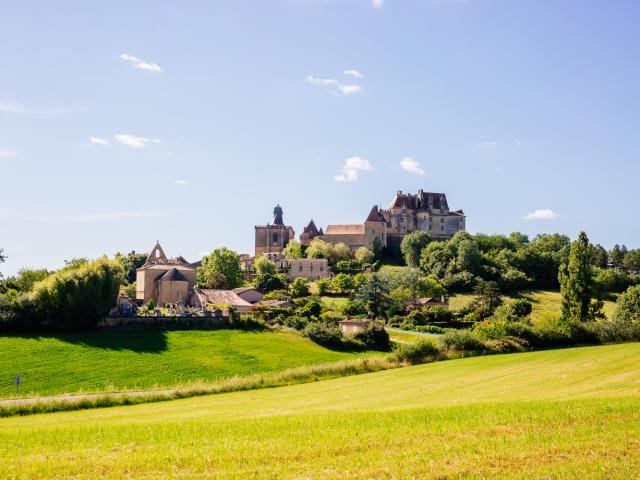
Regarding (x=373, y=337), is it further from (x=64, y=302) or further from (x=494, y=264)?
(x=494, y=264)

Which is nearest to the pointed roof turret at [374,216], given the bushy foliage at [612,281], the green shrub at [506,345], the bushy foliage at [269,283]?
the bushy foliage at [269,283]

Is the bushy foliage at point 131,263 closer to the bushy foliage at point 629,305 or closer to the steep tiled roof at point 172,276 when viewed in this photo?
the steep tiled roof at point 172,276

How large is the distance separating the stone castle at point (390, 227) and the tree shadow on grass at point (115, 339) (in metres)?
70.3

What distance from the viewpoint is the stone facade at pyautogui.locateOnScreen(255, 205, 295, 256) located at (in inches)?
4983

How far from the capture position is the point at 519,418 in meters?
15.5

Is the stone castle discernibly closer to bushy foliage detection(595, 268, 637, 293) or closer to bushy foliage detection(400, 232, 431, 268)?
bushy foliage detection(400, 232, 431, 268)

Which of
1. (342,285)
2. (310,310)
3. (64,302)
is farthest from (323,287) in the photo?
(64,302)

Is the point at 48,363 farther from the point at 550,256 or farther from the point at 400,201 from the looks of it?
the point at 400,201

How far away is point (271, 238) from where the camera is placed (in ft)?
417

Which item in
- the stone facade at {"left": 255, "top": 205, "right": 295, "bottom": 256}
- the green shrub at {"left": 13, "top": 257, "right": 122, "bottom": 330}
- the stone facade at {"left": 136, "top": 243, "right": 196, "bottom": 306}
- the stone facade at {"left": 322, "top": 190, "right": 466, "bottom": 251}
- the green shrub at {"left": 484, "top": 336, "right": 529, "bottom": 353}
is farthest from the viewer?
the stone facade at {"left": 255, "top": 205, "right": 295, "bottom": 256}

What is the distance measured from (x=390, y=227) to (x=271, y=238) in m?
23.1

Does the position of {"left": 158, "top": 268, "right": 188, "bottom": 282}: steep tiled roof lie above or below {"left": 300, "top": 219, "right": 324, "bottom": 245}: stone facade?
below

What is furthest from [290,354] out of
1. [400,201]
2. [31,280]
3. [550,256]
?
[400,201]

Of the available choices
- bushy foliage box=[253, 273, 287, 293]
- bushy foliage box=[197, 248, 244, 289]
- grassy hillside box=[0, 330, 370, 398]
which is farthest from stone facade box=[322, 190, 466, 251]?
grassy hillside box=[0, 330, 370, 398]
